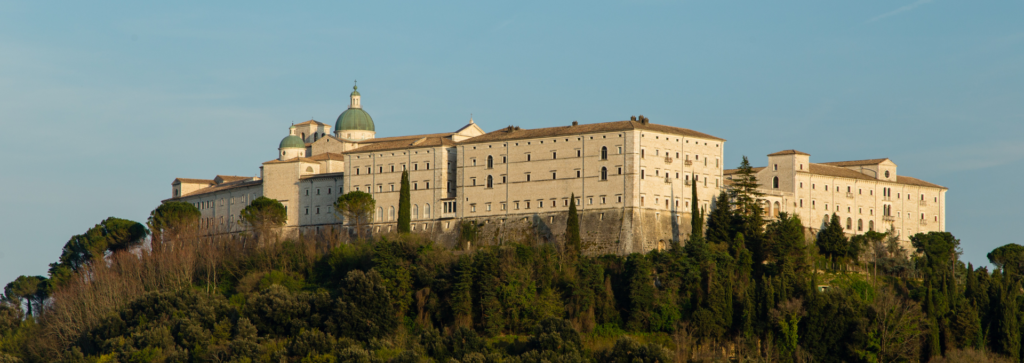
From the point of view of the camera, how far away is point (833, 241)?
80.2 metres

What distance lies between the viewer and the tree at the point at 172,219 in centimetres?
8819

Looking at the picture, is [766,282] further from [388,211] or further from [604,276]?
[388,211]

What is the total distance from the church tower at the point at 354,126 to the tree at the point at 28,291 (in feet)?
68.7

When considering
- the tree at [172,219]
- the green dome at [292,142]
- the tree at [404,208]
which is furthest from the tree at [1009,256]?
the tree at [172,219]

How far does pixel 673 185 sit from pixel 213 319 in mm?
25137

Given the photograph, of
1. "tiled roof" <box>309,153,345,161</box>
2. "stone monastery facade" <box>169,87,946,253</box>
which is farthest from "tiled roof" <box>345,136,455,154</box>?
"tiled roof" <box>309,153,345,161</box>

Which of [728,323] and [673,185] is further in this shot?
[673,185]

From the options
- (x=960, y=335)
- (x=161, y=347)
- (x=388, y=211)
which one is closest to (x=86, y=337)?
(x=161, y=347)

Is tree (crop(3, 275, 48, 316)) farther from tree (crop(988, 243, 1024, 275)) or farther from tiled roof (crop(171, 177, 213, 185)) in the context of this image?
tree (crop(988, 243, 1024, 275))

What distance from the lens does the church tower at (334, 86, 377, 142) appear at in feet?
324

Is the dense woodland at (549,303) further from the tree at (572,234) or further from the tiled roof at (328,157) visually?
the tiled roof at (328,157)

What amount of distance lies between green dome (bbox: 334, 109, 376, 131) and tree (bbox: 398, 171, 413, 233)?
52.1ft

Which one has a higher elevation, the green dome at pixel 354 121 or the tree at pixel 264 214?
the green dome at pixel 354 121

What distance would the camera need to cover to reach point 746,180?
7881cm
